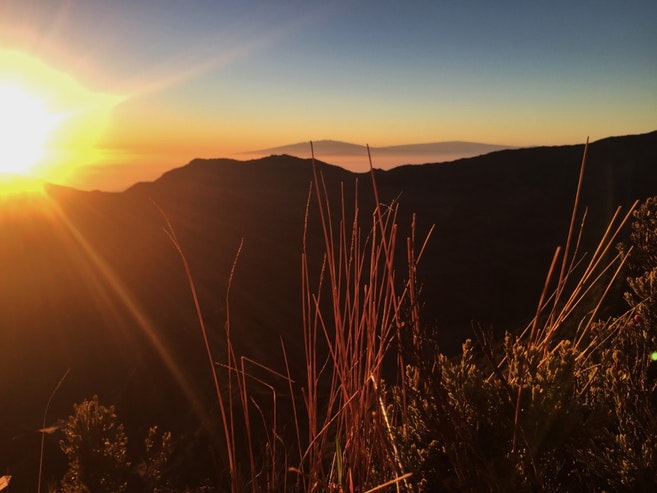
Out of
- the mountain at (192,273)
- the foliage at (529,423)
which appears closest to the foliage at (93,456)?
the mountain at (192,273)

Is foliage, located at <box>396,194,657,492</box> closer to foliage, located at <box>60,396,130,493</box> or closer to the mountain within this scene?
the mountain

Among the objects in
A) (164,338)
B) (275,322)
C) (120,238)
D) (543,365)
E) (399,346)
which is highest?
(399,346)

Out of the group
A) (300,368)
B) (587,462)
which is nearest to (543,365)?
(587,462)

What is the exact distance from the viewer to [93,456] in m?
4.80

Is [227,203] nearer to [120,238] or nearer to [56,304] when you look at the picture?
[120,238]

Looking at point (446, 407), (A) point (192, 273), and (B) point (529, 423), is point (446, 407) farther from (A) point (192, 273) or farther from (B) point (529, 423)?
(A) point (192, 273)

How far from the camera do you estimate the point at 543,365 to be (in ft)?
4.72

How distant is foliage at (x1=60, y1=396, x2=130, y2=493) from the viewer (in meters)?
4.74

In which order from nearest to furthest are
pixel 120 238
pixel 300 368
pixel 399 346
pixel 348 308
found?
pixel 399 346 → pixel 348 308 → pixel 300 368 → pixel 120 238

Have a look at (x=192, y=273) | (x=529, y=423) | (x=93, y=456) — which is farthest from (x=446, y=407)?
(x=192, y=273)

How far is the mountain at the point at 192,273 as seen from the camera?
1836 centimetres

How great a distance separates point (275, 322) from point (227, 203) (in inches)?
1055

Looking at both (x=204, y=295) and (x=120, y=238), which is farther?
(x=120, y=238)

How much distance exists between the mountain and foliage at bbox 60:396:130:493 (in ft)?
12.6
